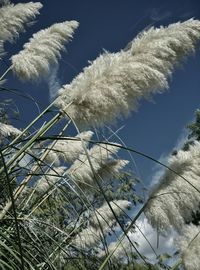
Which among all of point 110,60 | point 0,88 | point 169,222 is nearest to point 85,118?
point 110,60

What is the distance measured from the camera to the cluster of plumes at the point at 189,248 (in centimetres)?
387

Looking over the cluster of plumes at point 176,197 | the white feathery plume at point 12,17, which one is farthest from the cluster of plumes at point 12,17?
the cluster of plumes at point 176,197

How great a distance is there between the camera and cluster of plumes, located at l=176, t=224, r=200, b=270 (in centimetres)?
387

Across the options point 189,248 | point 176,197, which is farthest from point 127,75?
point 189,248

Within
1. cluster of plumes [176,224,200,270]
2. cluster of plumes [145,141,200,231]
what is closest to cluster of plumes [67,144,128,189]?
cluster of plumes [176,224,200,270]

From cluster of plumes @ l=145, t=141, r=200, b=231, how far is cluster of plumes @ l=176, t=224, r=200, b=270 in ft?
1.74

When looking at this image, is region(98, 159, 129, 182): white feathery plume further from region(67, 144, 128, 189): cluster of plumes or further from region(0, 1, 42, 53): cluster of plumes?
region(0, 1, 42, 53): cluster of plumes

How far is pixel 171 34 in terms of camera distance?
304 centimetres

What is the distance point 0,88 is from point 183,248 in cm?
215

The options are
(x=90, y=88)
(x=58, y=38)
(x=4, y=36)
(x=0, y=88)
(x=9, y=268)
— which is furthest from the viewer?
(x=58, y=38)

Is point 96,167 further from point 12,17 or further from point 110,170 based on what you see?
point 12,17

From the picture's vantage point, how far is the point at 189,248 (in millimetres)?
4023

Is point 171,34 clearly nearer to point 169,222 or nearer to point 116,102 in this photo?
point 116,102

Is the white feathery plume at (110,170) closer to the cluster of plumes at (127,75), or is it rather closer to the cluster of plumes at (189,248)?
the cluster of plumes at (189,248)
